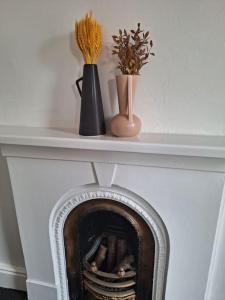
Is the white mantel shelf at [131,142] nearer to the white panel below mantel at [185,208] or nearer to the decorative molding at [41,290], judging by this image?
the white panel below mantel at [185,208]

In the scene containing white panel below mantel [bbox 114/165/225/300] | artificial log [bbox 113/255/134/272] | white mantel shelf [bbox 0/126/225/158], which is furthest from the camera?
artificial log [bbox 113/255/134/272]

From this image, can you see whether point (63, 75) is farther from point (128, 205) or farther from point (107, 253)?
point (107, 253)

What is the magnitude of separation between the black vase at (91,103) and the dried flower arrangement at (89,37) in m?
0.04

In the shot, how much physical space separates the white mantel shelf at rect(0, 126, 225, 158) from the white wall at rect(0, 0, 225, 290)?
10 centimetres

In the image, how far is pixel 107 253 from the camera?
4.23ft

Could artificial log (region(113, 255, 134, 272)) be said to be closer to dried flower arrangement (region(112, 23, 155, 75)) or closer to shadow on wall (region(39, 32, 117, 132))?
shadow on wall (region(39, 32, 117, 132))

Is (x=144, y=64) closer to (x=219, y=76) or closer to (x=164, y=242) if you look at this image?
(x=219, y=76)

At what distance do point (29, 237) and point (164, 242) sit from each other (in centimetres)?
72

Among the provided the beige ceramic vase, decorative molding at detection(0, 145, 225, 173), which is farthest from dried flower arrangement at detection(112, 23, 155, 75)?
decorative molding at detection(0, 145, 225, 173)

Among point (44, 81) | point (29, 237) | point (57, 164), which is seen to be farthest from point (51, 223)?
point (44, 81)

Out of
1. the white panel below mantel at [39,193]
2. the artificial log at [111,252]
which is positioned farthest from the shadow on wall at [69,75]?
the artificial log at [111,252]

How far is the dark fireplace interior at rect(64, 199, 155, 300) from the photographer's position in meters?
1.10

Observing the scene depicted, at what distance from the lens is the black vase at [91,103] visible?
0.92 m

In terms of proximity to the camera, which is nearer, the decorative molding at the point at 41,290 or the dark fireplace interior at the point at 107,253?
the dark fireplace interior at the point at 107,253
